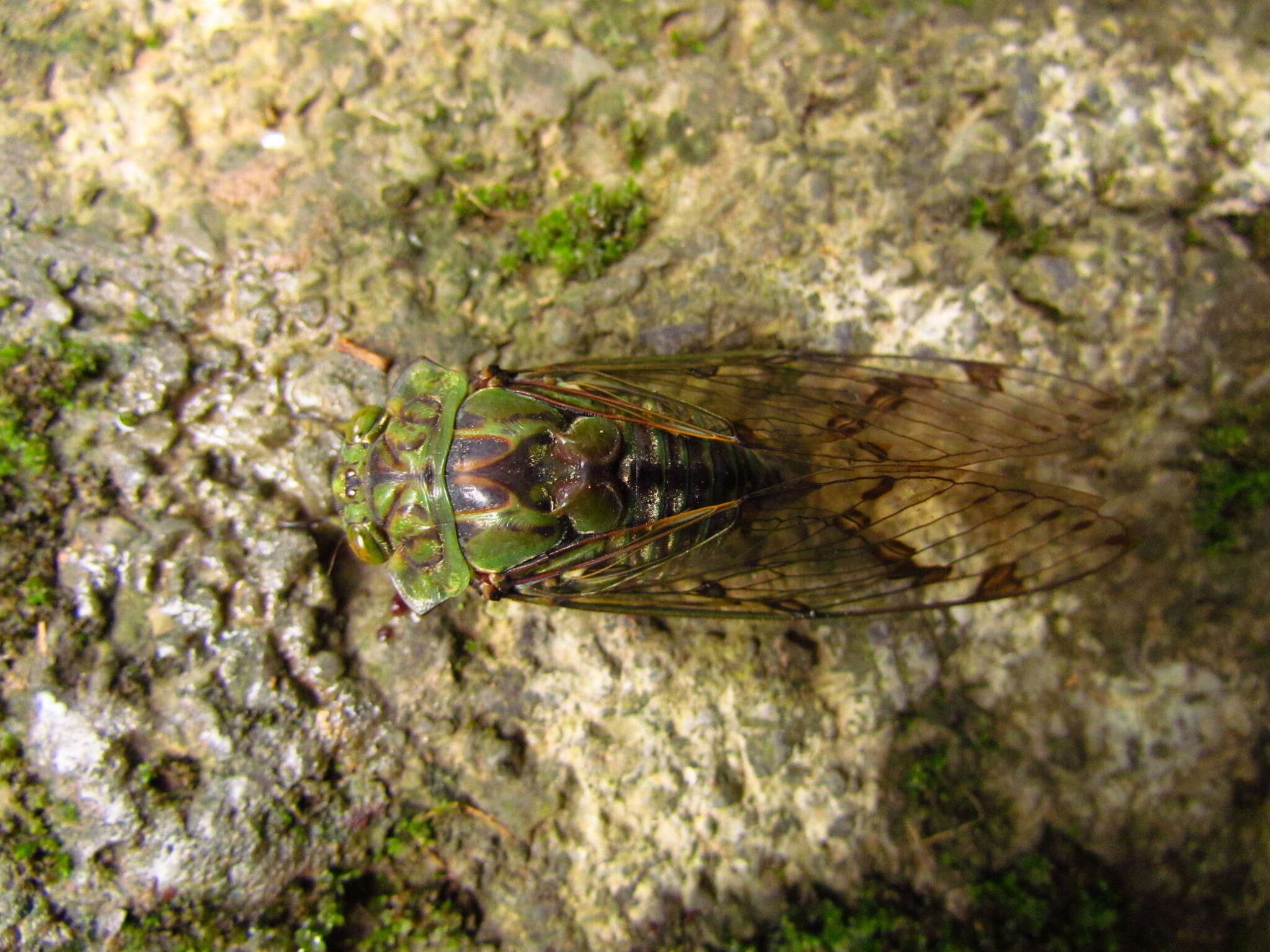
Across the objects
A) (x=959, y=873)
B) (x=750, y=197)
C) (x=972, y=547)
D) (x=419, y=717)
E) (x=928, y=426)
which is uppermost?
(x=750, y=197)

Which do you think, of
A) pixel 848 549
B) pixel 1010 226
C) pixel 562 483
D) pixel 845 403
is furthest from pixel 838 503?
pixel 1010 226

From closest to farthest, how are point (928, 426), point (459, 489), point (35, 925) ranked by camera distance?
point (35, 925)
point (459, 489)
point (928, 426)

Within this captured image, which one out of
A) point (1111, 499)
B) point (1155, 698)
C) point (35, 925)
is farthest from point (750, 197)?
point (35, 925)

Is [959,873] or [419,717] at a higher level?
[419,717]

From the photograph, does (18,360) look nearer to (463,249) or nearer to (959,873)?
(463,249)

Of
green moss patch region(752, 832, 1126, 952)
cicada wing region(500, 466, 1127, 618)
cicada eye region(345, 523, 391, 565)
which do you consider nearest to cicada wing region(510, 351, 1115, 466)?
cicada wing region(500, 466, 1127, 618)

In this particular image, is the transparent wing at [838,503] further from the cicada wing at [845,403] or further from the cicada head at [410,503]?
the cicada head at [410,503]

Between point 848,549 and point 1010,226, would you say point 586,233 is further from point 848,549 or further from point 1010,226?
point 1010,226
